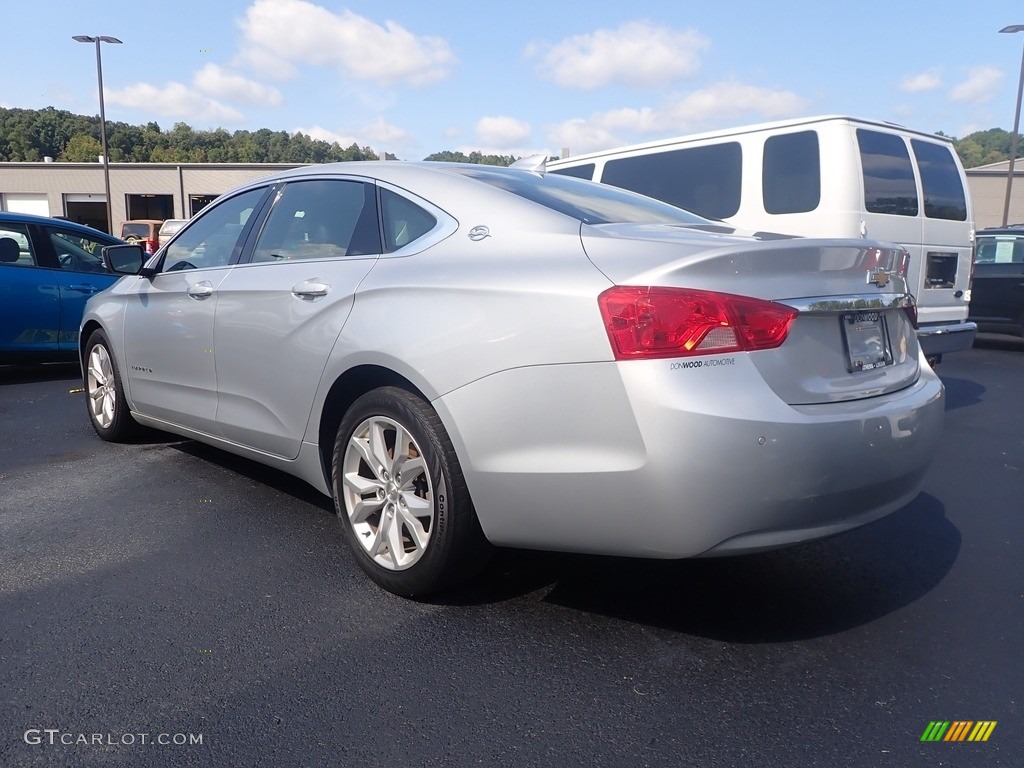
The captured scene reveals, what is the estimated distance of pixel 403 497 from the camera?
296 centimetres

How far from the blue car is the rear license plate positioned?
288 inches

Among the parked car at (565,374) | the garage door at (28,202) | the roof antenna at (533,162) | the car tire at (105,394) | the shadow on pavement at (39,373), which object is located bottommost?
the shadow on pavement at (39,373)

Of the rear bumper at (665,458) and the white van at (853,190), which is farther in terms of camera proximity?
the white van at (853,190)

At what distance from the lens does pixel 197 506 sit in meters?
4.05

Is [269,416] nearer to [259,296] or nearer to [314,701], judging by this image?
[259,296]

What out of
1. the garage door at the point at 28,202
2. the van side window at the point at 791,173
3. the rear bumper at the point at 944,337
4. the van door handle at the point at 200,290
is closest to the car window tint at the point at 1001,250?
the rear bumper at the point at 944,337

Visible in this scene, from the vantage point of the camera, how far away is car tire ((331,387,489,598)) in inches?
109

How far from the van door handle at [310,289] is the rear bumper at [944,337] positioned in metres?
4.55

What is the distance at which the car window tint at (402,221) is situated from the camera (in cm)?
315

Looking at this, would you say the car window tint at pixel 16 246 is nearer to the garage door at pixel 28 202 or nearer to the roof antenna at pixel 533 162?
the roof antenna at pixel 533 162

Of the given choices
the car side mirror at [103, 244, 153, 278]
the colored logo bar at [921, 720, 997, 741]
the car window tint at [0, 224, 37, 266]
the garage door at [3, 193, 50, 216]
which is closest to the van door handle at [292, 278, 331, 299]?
the car side mirror at [103, 244, 153, 278]

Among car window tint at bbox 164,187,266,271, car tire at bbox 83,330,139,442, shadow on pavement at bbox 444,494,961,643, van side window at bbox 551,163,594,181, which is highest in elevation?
van side window at bbox 551,163,594,181

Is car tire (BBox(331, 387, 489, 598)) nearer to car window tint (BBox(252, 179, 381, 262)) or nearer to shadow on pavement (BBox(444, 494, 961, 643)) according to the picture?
shadow on pavement (BBox(444, 494, 961, 643))

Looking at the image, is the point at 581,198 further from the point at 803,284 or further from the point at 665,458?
the point at 665,458
